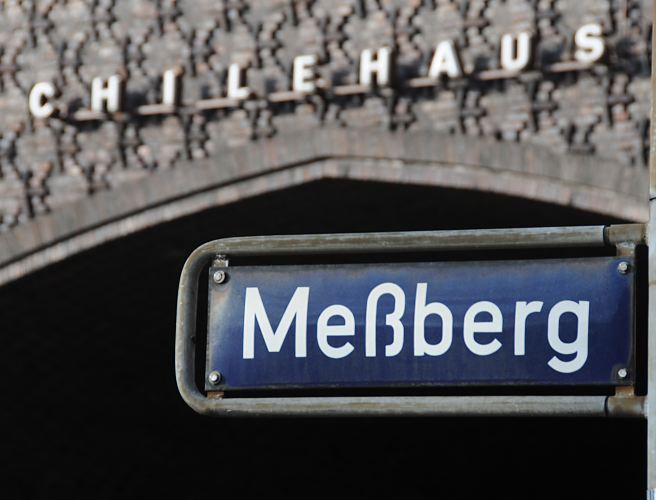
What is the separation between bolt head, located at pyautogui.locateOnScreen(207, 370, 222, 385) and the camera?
310 centimetres

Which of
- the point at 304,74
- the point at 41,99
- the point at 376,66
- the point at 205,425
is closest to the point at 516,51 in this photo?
the point at 376,66

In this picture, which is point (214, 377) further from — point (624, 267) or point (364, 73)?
point (364, 73)

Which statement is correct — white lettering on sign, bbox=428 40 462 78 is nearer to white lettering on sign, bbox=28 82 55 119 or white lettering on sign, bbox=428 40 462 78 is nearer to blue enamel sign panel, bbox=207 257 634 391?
white lettering on sign, bbox=28 82 55 119

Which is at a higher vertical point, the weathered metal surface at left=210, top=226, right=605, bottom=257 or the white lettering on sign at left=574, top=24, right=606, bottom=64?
the white lettering on sign at left=574, top=24, right=606, bottom=64

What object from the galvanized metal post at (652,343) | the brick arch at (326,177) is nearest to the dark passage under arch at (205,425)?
the brick arch at (326,177)

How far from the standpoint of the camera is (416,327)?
3047 millimetres

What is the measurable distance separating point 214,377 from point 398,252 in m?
0.45

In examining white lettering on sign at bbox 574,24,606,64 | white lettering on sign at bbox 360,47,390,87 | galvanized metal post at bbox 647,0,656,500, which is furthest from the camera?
white lettering on sign at bbox 360,47,390,87

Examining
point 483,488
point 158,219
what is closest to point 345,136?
point 158,219

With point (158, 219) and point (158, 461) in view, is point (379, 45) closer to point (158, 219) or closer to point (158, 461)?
point (158, 219)

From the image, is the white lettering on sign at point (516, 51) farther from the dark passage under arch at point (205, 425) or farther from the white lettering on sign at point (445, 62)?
the dark passage under arch at point (205, 425)

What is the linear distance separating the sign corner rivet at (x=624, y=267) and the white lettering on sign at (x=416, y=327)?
89mm

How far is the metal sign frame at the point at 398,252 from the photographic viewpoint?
2877 mm

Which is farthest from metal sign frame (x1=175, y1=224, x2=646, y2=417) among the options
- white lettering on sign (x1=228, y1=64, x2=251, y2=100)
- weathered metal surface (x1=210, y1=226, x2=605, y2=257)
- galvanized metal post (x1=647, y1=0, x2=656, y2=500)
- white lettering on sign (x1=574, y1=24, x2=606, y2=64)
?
white lettering on sign (x1=228, y1=64, x2=251, y2=100)
